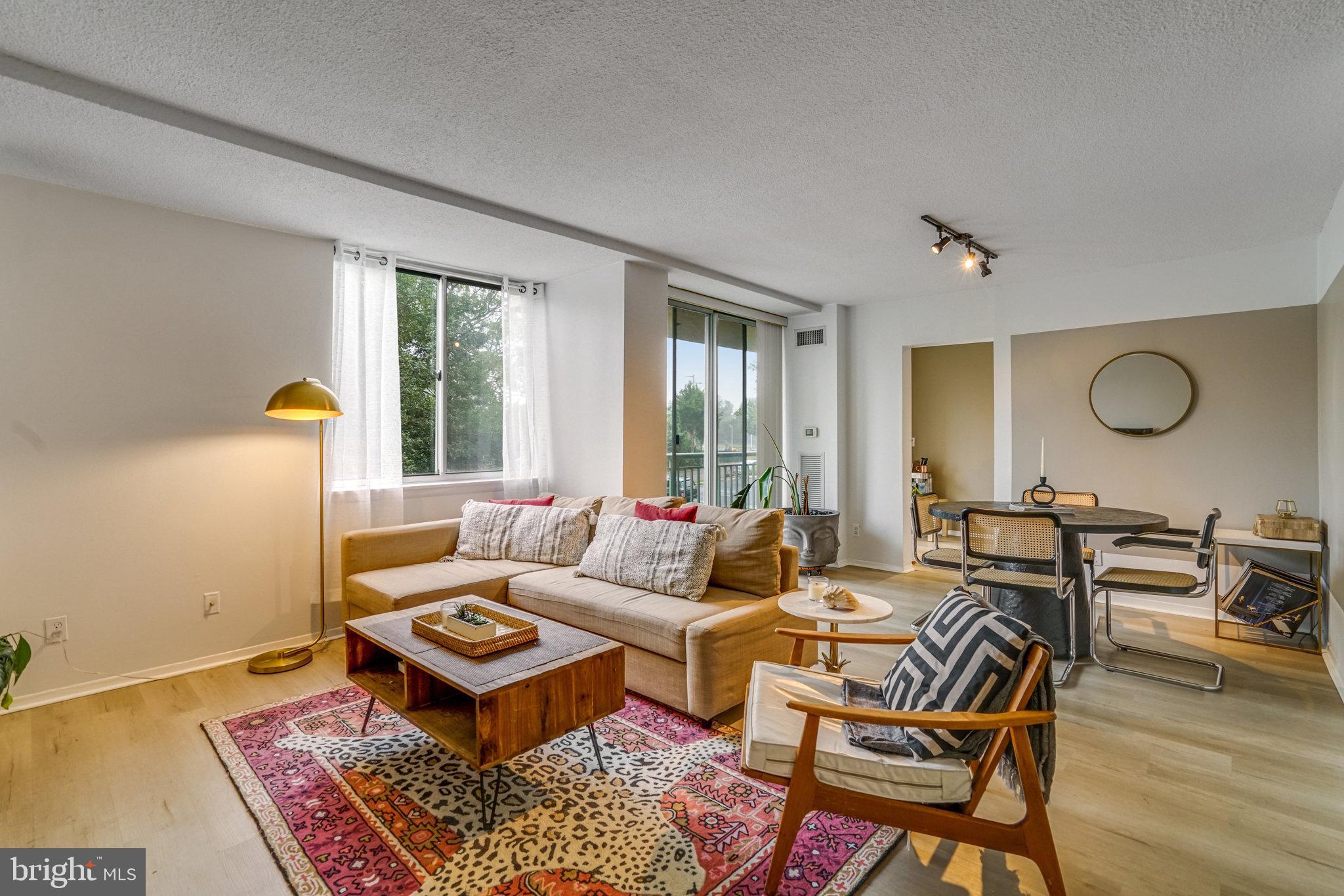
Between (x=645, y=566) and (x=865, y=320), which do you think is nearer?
(x=645, y=566)

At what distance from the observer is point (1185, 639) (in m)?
3.83

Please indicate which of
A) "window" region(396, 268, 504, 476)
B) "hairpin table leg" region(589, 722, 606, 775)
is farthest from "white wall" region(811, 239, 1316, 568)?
"hairpin table leg" region(589, 722, 606, 775)

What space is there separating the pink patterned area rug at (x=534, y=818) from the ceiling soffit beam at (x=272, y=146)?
7.88ft

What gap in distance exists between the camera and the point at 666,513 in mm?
3406

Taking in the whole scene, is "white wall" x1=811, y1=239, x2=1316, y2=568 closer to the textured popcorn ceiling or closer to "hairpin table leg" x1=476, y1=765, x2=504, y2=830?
the textured popcorn ceiling

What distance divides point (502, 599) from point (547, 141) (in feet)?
7.73

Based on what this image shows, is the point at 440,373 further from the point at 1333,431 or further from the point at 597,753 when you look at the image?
the point at 1333,431

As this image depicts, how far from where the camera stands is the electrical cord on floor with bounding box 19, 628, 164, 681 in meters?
2.86

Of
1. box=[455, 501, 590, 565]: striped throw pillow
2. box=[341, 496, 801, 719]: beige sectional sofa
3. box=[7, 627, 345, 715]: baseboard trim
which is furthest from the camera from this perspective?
box=[455, 501, 590, 565]: striped throw pillow

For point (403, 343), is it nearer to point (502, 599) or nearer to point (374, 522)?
point (374, 522)

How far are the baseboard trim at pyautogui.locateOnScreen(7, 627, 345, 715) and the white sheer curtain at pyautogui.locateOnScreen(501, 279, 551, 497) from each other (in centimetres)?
160

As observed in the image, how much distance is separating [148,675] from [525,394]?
267 cm

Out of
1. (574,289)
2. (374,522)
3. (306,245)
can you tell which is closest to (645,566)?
(374,522)

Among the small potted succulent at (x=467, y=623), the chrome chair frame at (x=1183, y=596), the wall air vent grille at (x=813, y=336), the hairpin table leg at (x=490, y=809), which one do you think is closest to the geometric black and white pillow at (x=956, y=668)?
the hairpin table leg at (x=490, y=809)
